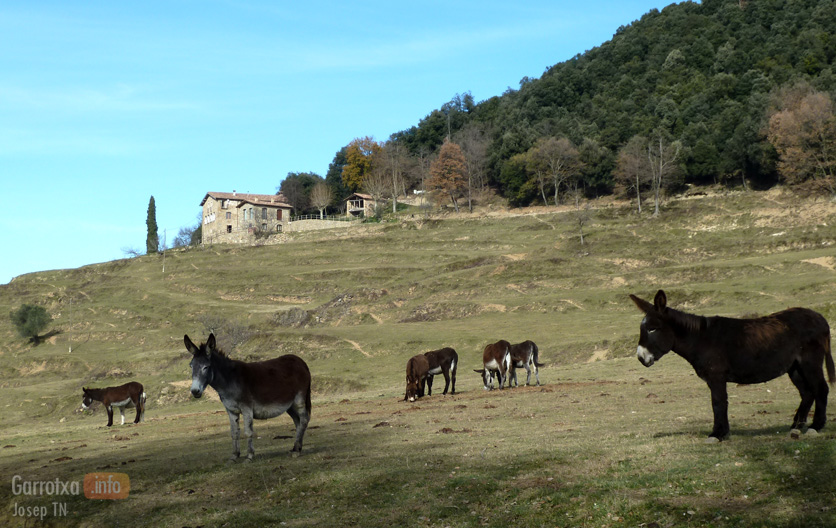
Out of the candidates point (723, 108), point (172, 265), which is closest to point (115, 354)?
point (172, 265)

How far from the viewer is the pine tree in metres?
153

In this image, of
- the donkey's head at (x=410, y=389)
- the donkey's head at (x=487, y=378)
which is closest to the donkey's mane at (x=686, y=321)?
the donkey's head at (x=410, y=389)

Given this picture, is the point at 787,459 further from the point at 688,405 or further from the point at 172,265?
the point at 172,265

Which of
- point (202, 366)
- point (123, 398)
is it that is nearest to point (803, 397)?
point (202, 366)

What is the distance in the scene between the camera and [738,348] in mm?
14078

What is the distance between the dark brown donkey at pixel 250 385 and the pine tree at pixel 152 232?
141 metres

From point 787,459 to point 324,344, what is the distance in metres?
49.4

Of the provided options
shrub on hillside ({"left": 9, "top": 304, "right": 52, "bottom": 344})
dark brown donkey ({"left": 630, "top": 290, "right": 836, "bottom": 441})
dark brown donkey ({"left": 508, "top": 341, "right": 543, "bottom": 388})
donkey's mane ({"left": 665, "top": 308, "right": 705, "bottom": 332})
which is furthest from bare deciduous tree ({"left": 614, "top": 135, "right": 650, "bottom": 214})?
donkey's mane ({"left": 665, "top": 308, "right": 705, "bottom": 332})

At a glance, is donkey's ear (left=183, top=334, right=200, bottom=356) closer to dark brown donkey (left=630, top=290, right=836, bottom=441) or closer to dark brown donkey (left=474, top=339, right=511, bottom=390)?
dark brown donkey (left=630, top=290, right=836, bottom=441)

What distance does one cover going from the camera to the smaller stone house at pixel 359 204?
16625cm

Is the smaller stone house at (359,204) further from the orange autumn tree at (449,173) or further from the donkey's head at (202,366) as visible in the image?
the donkey's head at (202,366)

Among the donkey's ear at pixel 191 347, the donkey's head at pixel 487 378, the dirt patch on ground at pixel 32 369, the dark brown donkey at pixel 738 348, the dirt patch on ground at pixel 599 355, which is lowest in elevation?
the dirt patch on ground at pixel 32 369

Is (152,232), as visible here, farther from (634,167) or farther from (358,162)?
(634,167)

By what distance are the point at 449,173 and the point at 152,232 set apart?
64.1 meters
